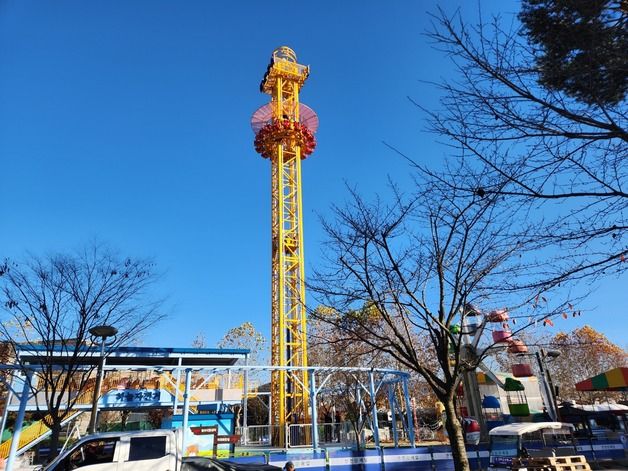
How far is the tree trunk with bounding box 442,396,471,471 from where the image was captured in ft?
25.0

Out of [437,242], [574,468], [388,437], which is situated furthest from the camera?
[388,437]

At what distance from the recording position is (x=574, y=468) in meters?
12.1

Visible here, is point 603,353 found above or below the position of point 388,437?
above

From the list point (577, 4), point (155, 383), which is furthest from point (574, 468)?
point (155, 383)

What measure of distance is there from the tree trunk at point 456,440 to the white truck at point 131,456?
13.0ft

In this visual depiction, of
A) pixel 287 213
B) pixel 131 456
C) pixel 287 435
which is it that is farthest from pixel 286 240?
pixel 131 456

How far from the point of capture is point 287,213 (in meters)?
33.8

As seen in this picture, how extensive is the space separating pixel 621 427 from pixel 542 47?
114 feet

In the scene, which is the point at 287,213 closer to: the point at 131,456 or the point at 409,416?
the point at 409,416

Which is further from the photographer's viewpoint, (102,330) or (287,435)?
(287,435)

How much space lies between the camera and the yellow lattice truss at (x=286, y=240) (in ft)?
89.4

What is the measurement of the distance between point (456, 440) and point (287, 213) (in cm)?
2712

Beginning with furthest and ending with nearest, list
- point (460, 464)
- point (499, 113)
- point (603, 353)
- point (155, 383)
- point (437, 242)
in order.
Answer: point (603, 353), point (155, 383), point (437, 242), point (460, 464), point (499, 113)

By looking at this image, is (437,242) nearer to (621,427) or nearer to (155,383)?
(155,383)
